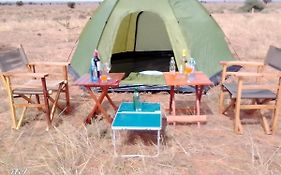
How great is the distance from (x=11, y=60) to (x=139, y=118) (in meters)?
2.22

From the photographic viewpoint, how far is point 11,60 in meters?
4.66

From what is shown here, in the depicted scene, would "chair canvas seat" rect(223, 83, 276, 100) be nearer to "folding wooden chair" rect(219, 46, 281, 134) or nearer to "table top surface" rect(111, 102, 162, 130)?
"folding wooden chair" rect(219, 46, 281, 134)

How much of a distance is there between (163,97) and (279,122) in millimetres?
2015

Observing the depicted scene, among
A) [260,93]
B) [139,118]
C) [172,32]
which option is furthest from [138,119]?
[172,32]

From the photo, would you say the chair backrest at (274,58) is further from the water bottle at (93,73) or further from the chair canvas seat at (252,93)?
the water bottle at (93,73)

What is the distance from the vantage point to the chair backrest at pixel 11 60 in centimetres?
446

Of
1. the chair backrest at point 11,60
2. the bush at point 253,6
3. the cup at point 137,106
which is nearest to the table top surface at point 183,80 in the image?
the cup at point 137,106

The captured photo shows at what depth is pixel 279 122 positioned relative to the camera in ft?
15.6

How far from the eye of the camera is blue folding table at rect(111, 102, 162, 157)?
11.5 feet

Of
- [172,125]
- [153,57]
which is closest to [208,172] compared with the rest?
[172,125]

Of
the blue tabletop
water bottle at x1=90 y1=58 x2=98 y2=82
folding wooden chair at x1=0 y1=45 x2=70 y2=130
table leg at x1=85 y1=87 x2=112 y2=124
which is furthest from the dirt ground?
water bottle at x1=90 y1=58 x2=98 y2=82

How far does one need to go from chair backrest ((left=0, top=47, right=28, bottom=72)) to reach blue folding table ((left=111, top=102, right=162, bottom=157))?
1.76 meters

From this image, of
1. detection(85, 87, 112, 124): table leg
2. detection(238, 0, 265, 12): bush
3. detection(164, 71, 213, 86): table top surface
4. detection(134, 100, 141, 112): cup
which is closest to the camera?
detection(134, 100, 141, 112): cup

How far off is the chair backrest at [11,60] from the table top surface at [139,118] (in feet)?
5.78
